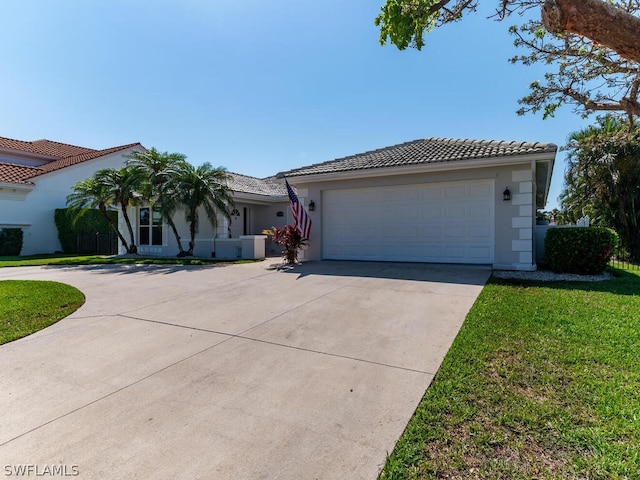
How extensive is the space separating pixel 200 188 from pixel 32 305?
8.88 metres

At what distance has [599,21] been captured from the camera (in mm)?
2578

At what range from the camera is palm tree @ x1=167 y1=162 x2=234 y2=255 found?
46.7 ft

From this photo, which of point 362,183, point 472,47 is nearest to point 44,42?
point 362,183

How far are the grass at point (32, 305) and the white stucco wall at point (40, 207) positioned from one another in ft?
48.8

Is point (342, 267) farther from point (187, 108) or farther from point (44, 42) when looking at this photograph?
point (44, 42)

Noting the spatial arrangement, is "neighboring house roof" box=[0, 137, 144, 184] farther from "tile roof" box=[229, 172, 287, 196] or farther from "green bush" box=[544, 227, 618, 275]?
"green bush" box=[544, 227, 618, 275]

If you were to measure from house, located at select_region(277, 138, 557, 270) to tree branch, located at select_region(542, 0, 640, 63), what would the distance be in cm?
719

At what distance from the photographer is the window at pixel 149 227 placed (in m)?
18.2

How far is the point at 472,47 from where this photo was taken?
844 cm

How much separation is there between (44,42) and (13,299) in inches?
359

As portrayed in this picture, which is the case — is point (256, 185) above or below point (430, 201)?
above

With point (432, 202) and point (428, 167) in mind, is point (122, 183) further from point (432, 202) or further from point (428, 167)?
point (432, 202)

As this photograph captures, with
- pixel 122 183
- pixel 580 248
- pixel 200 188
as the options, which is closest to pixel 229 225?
pixel 200 188

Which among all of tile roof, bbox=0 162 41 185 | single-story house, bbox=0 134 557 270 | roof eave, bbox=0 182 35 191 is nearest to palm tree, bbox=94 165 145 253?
single-story house, bbox=0 134 557 270
